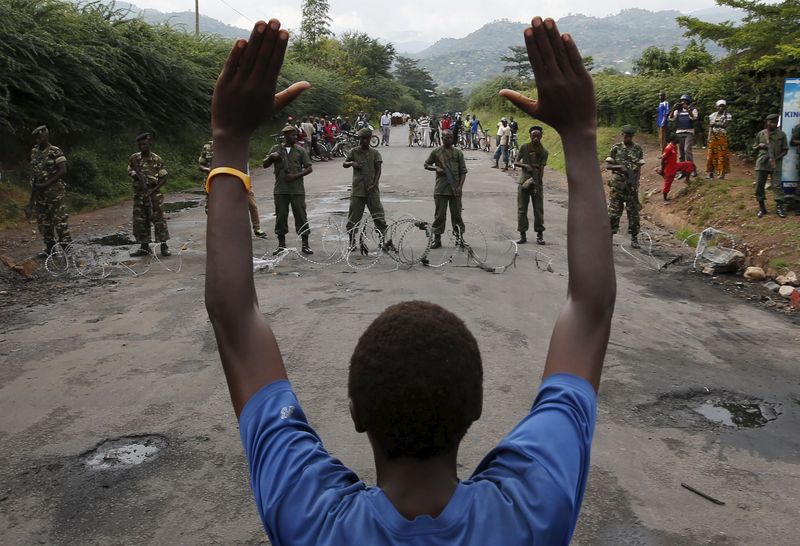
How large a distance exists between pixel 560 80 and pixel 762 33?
48.9 feet

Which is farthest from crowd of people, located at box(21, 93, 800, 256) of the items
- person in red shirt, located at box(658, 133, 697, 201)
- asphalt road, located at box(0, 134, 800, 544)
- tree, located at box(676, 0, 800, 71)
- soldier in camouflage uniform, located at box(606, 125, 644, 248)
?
tree, located at box(676, 0, 800, 71)

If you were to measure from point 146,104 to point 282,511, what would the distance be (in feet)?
69.1

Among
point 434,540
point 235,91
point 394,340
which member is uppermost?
point 235,91

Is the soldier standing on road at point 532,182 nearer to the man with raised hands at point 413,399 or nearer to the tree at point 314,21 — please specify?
the man with raised hands at point 413,399

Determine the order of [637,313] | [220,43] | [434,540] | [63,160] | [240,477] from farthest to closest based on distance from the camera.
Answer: [220,43] → [63,160] → [637,313] → [240,477] → [434,540]

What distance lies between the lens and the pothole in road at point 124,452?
430 cm

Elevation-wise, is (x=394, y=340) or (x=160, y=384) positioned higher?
(x=394, y=340)

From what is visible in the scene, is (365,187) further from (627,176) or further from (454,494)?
(454,494)

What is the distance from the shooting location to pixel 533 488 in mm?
1093

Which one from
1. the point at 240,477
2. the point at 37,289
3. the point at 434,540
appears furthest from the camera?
the point at 37,289

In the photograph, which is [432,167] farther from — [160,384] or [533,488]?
[533,488]

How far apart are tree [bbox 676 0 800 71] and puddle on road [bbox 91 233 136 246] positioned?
1188cm

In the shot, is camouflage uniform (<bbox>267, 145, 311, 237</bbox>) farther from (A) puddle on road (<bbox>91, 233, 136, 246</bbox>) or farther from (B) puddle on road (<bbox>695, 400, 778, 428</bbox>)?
(B) puddle on road (<bbox>695, 400, 778, 428</bbox>)

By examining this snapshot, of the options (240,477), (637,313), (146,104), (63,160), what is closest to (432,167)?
(637,313)
